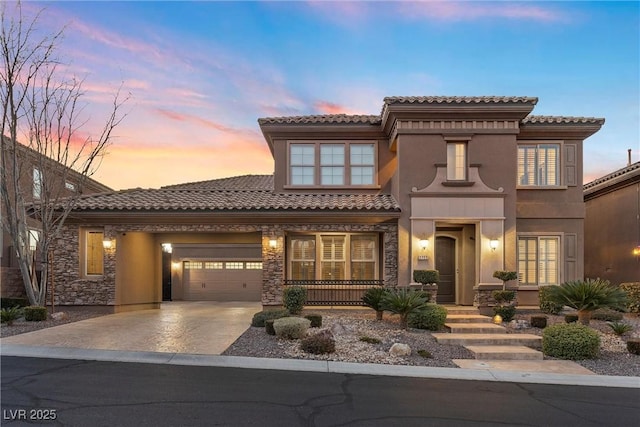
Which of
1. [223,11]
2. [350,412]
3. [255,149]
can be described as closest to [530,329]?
[350,412]

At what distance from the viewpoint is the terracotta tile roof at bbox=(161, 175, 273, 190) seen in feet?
74.4

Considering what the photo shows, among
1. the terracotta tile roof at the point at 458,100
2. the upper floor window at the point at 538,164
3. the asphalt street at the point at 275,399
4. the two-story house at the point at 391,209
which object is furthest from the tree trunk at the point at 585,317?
the terracotta tile roof at the point at 458,100

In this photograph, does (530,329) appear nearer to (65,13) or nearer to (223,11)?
(223,11)

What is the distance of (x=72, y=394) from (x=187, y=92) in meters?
13.0

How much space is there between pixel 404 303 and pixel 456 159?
5.99m

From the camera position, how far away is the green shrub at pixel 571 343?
928 centimetres

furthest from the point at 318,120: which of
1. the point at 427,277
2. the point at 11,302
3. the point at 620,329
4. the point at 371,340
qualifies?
the point at 11,302

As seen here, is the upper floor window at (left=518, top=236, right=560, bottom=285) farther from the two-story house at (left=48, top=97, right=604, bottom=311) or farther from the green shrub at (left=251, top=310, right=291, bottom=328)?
the green shrub at (left=251, top=310, right=291, bottom=328)

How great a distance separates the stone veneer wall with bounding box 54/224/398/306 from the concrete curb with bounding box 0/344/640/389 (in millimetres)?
5507

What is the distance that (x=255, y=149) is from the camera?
23.7m

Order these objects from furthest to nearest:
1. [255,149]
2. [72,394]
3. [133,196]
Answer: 1. [255,149]
2. [133,196]
3. [72,394]

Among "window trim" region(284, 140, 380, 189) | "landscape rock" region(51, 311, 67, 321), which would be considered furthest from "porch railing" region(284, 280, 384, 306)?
"landscape rock" region(51, 311, 67, 321)

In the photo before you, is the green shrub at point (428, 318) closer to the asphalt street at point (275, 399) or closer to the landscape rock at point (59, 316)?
the asphalt street at point (275, 399)

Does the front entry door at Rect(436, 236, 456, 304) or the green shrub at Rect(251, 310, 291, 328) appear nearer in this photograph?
the green shrub at Rect(251, 310, 291, 328)
